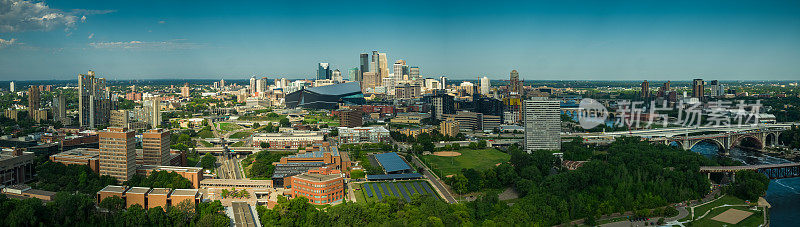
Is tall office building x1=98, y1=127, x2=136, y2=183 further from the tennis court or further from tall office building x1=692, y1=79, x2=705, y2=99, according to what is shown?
Result: tall office building x1=692, y1=79, x2=705, y2=99

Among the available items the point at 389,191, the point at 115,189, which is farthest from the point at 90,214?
the point at 389,191

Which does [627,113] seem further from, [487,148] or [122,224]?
[122,224]

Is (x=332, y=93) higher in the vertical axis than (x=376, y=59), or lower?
lower

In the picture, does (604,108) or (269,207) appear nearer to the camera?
(269,207)

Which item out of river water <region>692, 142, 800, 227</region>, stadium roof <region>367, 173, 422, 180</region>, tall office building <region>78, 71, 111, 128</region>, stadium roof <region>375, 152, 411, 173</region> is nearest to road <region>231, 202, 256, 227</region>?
stadium roof <region>367, 173, 422, 180</region>

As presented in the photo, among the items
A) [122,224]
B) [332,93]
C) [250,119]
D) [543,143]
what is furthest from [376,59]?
[122,224]

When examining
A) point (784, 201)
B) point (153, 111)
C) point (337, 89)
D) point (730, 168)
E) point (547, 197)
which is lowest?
point (784, 201)

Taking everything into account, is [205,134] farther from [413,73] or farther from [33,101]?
[413,73]
